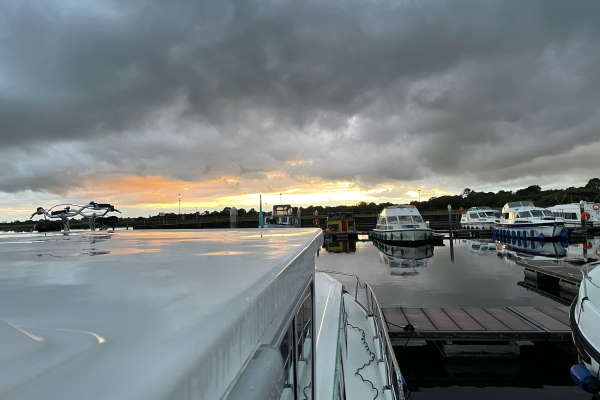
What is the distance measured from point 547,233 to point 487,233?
1046 cm

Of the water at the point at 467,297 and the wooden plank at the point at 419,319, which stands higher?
the wooden plank at the point at 419,319

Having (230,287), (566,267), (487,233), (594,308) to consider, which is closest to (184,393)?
(230,287)

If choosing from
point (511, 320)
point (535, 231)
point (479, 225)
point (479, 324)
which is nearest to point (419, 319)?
point (479, 324)

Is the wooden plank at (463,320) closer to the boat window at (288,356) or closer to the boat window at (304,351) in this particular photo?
the boat window at (304,351)

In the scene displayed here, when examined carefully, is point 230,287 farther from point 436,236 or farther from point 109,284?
point 436,236

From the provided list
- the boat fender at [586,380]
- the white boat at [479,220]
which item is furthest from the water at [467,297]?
the white boat at [479,220]

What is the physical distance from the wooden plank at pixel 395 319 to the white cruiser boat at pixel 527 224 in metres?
31.4

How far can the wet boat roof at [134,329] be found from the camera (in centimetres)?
53

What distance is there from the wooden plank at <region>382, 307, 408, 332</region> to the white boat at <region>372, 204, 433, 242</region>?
2433 centimetres

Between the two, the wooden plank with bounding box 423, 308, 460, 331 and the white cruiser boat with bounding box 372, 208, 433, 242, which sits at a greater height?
the white cruiser boat with bounding box 372, 208, 433, 242

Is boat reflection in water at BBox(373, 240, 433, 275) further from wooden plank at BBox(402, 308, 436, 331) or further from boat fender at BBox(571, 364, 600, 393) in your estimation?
boat fender at BBox(571, 364, 600, 393)

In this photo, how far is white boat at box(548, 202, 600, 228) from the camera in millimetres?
42906

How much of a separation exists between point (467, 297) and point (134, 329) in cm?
1714

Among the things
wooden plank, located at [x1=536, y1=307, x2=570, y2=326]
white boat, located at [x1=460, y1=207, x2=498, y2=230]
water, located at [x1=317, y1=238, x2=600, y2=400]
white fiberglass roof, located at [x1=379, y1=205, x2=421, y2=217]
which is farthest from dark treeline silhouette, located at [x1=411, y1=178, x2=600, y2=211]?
wooden plank, located at [x1=536, y1=307, x2=570, y2=326]
